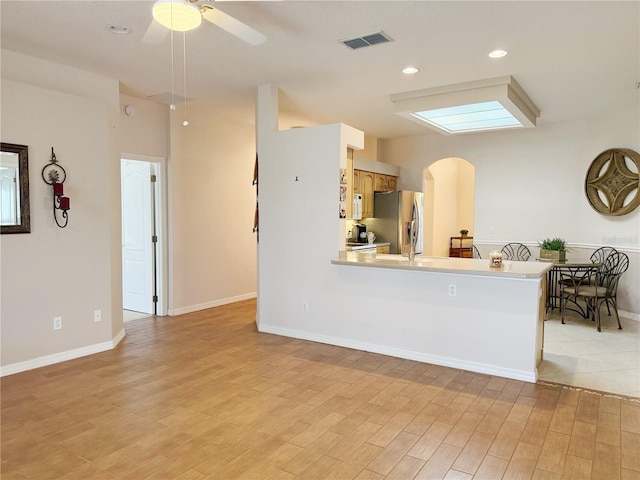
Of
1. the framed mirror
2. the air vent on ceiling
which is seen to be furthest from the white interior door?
the air vent on ceiling

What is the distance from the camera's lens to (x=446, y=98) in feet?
16.1

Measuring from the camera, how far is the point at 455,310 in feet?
13.2

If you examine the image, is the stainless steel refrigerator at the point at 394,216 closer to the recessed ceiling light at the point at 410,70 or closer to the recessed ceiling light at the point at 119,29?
the recessed ceiling light at the point at 410,70

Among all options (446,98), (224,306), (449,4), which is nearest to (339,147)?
(446,98)

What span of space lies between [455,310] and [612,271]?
10.8ft

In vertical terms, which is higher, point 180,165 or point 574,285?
point 180,165

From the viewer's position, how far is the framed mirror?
3.72m

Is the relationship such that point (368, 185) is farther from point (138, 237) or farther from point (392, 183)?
→ point (138, 237)

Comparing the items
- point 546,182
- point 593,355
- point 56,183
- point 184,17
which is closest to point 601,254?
point 546,182

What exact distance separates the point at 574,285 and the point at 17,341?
6.18 meters

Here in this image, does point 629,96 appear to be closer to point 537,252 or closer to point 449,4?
point 537,252

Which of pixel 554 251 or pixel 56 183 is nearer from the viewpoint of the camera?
pixel 56 183

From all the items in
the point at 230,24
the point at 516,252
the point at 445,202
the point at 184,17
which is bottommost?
the point at 516,252

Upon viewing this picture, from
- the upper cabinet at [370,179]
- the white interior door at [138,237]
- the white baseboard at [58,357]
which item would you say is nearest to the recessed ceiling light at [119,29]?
the white interior door at [138,237]
